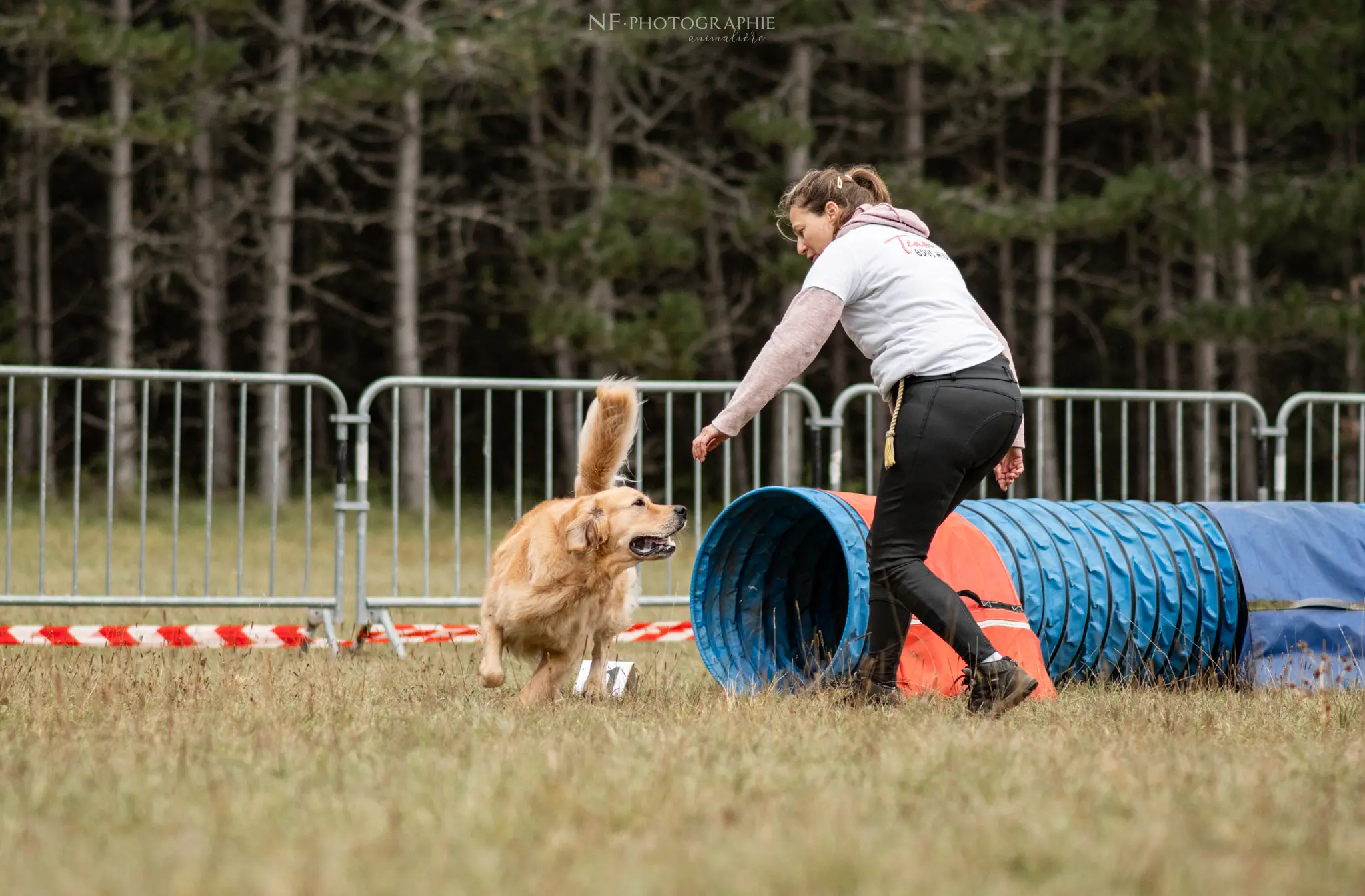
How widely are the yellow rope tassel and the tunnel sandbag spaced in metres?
1.30

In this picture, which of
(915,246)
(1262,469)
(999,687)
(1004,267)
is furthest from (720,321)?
(999,687)

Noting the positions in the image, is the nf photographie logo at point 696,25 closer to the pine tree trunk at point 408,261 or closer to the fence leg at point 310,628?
the pine tree trunk at point 408,261

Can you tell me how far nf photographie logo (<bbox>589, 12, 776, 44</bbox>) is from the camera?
53.8ft

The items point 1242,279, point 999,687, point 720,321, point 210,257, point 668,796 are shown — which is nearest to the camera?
point 668,796

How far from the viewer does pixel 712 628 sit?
19.2 feet

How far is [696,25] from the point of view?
54.9ft

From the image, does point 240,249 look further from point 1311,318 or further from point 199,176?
point 1311,318

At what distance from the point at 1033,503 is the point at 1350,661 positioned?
1373 mm

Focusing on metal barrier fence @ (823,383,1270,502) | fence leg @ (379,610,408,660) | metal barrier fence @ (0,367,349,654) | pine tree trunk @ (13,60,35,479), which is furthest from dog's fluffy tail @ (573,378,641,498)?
pine tree trunk @ (13,60,35,479)

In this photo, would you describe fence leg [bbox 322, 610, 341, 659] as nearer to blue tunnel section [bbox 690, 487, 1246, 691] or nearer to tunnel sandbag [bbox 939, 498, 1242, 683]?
blue tunnel section [bbox 690, 487, 1246, 691]

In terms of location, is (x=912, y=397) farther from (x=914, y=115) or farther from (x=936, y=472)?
(x=914, y=115)

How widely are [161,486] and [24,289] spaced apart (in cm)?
391

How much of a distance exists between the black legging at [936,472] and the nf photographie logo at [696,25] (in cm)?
1217

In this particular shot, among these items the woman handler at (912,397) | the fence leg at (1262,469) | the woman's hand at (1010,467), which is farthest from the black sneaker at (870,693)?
the fence leg at (1262,469)
